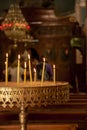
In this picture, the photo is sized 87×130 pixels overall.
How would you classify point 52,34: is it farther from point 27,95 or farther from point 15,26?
point 27,95

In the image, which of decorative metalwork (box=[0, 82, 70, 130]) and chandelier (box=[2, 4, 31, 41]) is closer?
decorative metalwork (box=[0, 82, 70, 130])

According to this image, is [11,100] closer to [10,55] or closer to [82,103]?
[82,103]

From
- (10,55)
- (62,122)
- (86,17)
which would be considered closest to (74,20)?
(86,17)

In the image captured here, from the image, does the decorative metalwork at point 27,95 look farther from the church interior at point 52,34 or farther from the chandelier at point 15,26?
the chandelier at point 15,26

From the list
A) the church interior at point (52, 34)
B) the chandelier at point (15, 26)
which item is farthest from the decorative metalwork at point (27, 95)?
the chandelier at point (15, 26)

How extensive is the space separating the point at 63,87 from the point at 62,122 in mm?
1848

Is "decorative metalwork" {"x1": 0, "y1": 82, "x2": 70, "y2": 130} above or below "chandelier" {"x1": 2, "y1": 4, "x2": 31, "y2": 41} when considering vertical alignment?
below

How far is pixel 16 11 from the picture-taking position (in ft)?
47.3

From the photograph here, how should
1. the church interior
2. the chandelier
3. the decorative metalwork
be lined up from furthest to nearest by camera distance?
the church interior < the chandelier < the decorative metalwork

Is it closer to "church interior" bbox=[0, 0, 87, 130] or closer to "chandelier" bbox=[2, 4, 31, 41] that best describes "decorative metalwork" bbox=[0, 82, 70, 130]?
"church interior" bbox=[0, 0, 87, 130]

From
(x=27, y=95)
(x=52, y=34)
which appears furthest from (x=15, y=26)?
(x=27, y=95)

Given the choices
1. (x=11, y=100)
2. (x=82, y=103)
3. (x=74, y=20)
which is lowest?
(x=82, y=103)

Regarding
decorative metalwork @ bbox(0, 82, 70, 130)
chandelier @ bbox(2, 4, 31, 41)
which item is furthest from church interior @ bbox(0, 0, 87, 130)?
decorative metalwork @ bbox(0, 82, 70, 130)

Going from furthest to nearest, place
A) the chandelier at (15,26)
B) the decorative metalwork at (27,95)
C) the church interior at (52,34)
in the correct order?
the church interior at (52,34)
the chandelier at (15,26)
the decorative metalwork at (27,95)
